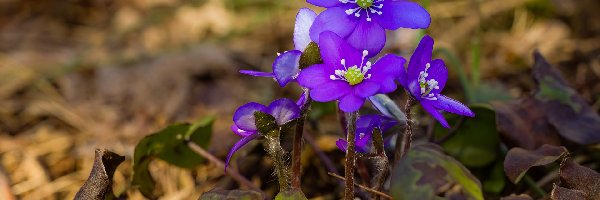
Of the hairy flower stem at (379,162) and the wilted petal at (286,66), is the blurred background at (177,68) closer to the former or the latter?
the hairy flower stem at (379,162)

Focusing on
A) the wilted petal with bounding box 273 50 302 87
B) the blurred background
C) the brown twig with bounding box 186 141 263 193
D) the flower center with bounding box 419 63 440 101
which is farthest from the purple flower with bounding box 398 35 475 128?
the blurred background

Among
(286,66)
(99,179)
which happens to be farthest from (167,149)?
(286,66)

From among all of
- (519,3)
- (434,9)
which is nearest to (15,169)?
(434,9)

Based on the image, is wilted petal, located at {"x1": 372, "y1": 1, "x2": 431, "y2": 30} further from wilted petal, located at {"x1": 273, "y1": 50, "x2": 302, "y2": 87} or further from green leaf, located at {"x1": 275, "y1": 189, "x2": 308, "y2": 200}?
green leaf, located at {"x1": 275, "y1": 189, "x2": 308, "y2": 200}

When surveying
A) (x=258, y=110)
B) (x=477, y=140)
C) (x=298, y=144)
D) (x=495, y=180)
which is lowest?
(x=495, y=180)

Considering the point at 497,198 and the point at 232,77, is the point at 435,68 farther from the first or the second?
the point at 232,77

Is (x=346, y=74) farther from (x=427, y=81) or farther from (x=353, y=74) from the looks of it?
(x=427, y=81)
